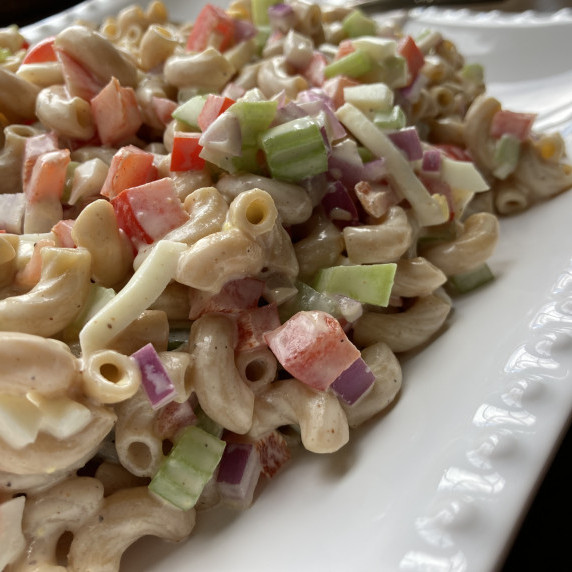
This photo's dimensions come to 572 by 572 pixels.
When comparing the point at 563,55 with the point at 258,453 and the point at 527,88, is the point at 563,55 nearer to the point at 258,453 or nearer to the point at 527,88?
the point at 527,88

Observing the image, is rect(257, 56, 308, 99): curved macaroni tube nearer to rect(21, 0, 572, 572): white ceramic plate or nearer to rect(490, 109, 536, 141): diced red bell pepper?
rect(490, 109, 536, 141): diced red bell pepper

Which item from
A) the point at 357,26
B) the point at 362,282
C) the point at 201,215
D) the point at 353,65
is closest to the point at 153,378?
the point at 201,215

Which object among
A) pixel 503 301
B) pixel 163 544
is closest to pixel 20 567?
pixel 163 544

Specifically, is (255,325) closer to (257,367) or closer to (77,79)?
(257,367)

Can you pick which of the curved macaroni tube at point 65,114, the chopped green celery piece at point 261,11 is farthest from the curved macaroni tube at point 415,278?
the chopped green celery piece at point 261,11

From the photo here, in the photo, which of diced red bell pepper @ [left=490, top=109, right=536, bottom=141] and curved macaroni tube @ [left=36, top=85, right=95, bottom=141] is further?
diced red bell pepper @ [left=490, top=109, right=536, bottom=141]

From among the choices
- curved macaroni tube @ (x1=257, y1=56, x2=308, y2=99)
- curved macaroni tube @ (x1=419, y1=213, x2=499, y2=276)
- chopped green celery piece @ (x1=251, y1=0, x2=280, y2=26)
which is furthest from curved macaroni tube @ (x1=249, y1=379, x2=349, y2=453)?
chopped green celery piece @ (x1=251, y1=0, x2=280, y2=26)
